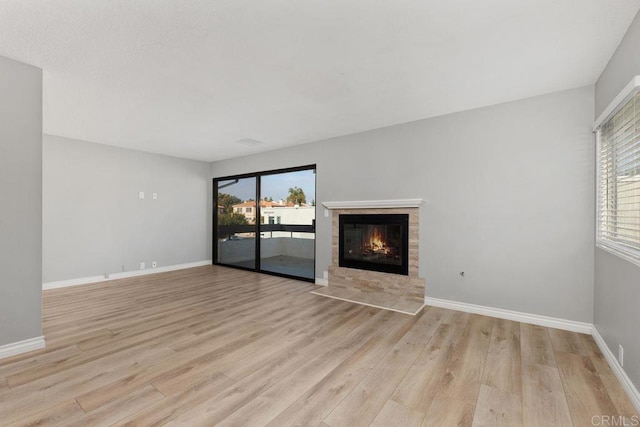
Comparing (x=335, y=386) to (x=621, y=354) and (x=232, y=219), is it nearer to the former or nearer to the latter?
(x=621, y=354)

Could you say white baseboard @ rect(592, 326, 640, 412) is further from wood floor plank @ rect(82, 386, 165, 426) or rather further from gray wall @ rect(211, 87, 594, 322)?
wood floor plank @ rect(82, 386, 165, 426)

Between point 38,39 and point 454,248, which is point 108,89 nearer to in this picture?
point 38,39

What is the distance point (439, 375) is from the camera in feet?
6.96

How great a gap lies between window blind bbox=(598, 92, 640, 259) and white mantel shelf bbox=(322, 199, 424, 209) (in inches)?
69.0

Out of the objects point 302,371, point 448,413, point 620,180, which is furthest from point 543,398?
point 620,180

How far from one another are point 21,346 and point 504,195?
5016mm

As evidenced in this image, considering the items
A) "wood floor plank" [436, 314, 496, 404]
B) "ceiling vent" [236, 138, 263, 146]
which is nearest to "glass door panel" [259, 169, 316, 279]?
"ceiling vent" [236, 138, 263, 146]

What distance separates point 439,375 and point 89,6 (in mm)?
3534

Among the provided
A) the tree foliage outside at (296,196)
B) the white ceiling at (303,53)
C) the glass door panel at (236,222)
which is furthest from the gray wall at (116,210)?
the tree foliage outside at (296,196)

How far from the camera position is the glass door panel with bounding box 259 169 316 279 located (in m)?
5.29

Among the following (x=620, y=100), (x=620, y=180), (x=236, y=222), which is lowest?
(x=236, y=222)

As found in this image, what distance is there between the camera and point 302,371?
2.17 metres

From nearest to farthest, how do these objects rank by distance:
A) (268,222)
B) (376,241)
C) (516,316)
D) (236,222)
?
(516,316) < (376,241) < (268,222) < (236,222)

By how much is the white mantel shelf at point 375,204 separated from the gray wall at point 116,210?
3.63 m
